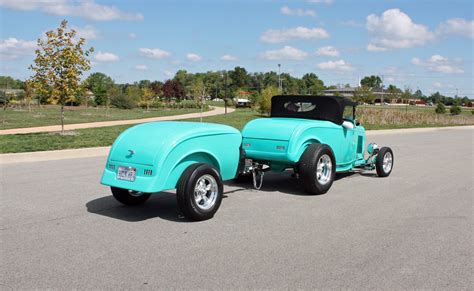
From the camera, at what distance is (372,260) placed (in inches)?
193

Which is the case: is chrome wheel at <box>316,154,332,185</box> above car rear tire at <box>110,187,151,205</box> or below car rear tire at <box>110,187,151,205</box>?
above

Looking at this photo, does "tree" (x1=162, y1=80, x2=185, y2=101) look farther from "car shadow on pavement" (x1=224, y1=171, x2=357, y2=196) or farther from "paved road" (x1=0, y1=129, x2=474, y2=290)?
"paved road" (x1=0, y1=129, x2=474, y2=290)

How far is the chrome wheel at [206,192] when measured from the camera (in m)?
6.34

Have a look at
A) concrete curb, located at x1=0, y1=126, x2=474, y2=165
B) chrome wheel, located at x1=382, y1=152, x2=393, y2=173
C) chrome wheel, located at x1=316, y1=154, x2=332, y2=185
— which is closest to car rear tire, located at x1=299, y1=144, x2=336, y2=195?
chrome wheel, located at x1=316, y1=154, x2=332, y2=185

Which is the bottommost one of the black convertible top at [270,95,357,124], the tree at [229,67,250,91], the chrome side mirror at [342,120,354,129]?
the chrome side mirror at [342,120,354,129]

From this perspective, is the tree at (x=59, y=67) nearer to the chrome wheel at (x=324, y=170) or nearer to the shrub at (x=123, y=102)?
the chrome wheel at (x=324, y=170)

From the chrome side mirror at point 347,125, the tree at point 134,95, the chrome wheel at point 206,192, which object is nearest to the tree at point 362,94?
the tree at point 134,95

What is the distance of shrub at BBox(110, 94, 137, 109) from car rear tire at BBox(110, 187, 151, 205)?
160 ft

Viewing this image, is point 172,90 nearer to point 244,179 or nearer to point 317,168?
point 244,179

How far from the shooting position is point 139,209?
22.9 ft

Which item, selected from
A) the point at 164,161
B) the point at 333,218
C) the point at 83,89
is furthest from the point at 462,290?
the point at 83,89

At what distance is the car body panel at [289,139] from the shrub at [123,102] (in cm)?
4744

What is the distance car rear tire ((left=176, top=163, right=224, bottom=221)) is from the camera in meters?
6.02

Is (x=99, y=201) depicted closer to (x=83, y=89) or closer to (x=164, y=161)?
(x=164, y=161)
